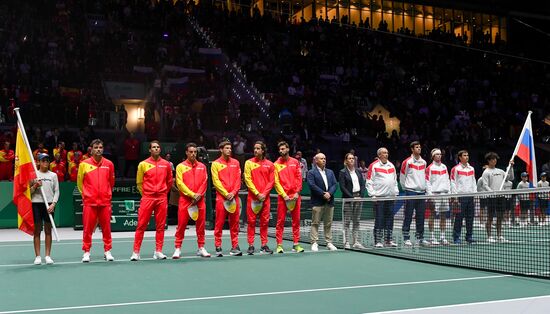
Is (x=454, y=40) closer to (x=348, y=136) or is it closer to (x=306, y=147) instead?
(x=348, y=136)

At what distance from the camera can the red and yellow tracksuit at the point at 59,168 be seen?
19.1m

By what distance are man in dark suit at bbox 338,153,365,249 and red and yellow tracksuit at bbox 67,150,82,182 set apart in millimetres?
9492

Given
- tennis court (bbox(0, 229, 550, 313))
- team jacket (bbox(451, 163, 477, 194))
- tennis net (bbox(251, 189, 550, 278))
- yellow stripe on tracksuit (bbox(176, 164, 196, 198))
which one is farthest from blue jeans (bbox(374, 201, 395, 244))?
yellow stripe on tracksuit (bbox(176, 164, 196, 198))

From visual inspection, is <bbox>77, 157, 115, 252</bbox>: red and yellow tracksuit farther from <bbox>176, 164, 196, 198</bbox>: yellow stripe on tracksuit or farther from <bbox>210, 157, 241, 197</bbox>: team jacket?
<bbox>210, 157, 241, 197</bbox>: team jacket

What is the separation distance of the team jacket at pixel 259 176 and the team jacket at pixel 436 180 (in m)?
3.56

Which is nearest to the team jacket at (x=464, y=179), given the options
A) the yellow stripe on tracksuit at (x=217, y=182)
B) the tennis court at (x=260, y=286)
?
the tennis court at (x=260, y=286)

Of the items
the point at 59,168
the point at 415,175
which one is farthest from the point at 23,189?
the point at 59,168

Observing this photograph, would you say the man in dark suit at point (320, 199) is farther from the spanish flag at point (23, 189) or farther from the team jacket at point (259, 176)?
the spanish flag at point (23, 189)

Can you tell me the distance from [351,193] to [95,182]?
5.40m

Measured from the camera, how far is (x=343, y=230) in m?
13.2

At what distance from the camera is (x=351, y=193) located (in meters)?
13.4

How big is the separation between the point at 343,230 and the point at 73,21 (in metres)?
21.9

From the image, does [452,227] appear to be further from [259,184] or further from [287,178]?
[259,184]

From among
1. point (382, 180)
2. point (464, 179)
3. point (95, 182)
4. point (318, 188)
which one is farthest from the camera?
point (464, 179)
